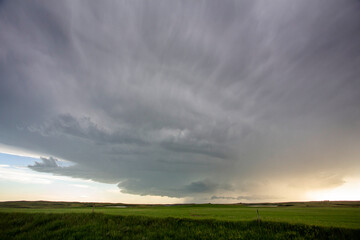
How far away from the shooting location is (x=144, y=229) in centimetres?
2642

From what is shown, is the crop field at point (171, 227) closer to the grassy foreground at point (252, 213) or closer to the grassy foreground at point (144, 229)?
the grassy foreground at point (144, 229)

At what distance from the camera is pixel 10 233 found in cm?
2831

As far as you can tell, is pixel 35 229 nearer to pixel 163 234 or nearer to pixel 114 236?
pixel 114 236

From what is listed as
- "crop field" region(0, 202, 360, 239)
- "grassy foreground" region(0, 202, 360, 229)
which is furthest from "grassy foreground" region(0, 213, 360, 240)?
"grassy foreground" region(0, 202, 360, 229)

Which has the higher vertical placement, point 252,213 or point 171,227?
point 252,213

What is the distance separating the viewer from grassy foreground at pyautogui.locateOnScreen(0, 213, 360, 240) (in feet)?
70.9

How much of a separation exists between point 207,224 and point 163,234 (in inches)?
249

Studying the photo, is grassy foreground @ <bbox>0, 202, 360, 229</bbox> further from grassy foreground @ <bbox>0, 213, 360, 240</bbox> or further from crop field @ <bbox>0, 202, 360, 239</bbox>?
grassy foreground @ <bbox>0, 213, 360, 240</bbox>

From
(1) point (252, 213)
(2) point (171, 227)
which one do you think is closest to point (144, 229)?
(2) point (171, 227)

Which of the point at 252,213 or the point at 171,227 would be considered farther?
the point at 252,213

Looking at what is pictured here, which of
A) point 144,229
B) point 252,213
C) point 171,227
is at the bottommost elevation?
point 144,229

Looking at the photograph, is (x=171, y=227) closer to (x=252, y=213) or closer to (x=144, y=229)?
(x=144, y=229)

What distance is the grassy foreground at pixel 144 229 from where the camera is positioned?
21.6 m

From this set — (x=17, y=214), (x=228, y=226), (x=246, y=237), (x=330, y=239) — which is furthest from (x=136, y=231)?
(x=17, y=214)
